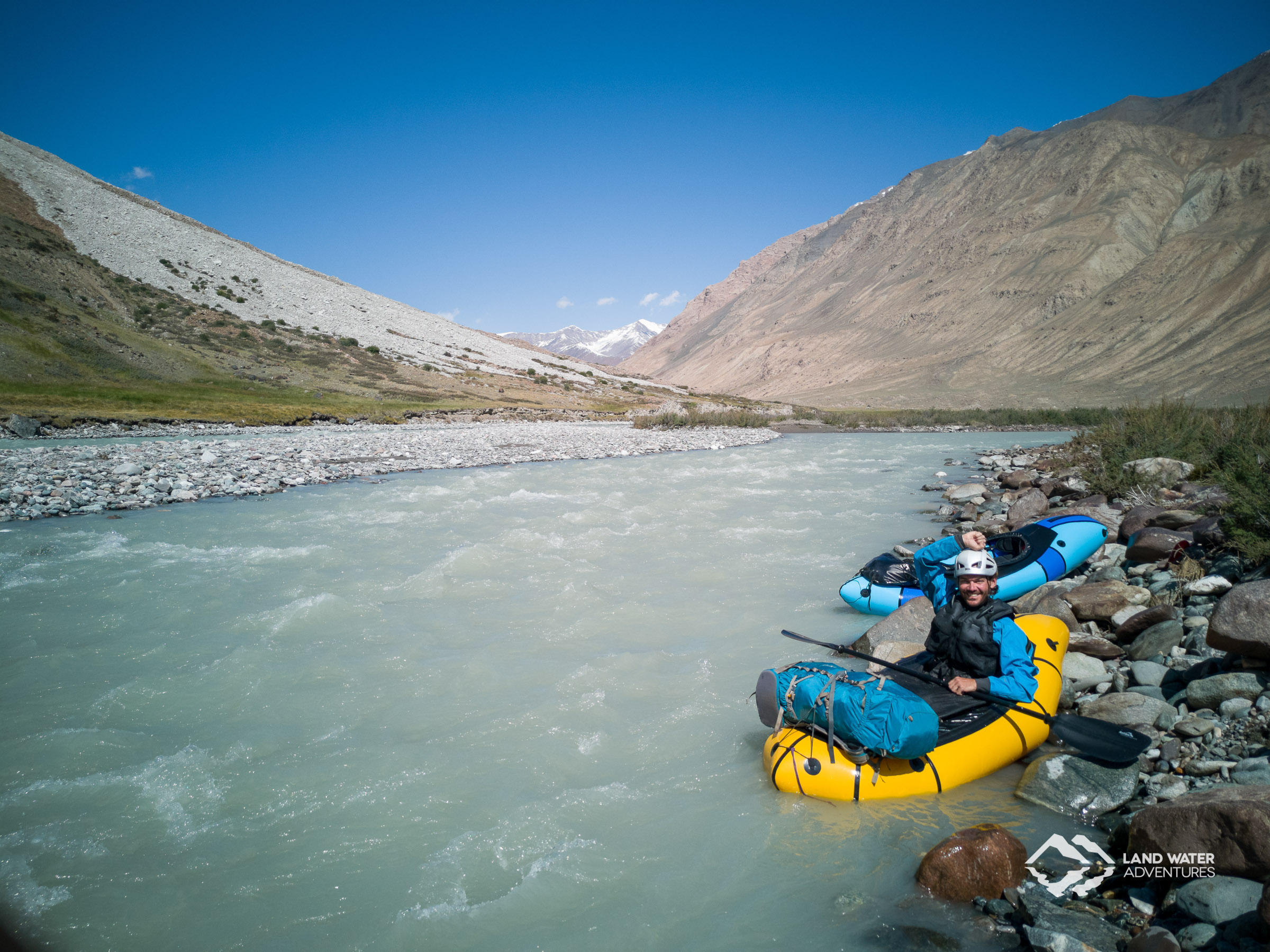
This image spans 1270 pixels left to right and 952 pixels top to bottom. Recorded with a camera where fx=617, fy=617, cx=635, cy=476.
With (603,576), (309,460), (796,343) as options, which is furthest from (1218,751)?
(796,343)

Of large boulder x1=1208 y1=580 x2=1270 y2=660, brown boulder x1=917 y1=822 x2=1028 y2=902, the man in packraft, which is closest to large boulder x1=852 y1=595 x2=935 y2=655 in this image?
the man in packraft

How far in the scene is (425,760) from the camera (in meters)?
5.31

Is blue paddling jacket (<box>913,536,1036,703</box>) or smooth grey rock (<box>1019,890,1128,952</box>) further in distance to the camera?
blue paddling jacket (<box>913,536,1036,703</box>)

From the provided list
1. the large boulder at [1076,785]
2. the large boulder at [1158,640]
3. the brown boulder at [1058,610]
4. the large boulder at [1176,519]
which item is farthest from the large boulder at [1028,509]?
the large boulder at [1076,785]

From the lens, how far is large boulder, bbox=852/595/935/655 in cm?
649

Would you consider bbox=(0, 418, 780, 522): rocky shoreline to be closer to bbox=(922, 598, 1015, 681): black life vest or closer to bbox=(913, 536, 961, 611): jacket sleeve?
bbox=(913, 536, 961, 611): jacket sleeve

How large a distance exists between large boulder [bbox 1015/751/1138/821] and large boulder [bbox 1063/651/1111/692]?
129cm

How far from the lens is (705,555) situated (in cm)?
1163

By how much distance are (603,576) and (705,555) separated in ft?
7.40

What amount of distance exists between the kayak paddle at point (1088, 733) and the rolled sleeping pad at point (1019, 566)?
2818 mm

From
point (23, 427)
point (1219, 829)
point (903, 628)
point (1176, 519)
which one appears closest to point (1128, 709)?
point (1219, 829)

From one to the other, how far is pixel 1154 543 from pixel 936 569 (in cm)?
357

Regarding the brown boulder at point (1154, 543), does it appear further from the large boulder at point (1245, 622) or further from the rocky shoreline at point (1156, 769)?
the large boulder at point (1245, 622)

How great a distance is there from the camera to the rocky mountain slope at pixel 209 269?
2185 inches
